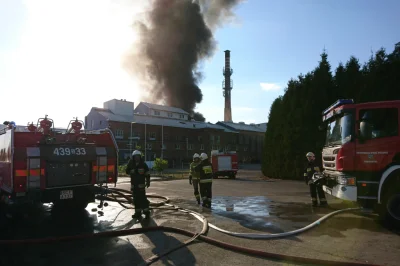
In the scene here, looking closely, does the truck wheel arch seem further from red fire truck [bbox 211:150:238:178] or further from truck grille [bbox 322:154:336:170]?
red fire truck [bbox 211:150:238:178]

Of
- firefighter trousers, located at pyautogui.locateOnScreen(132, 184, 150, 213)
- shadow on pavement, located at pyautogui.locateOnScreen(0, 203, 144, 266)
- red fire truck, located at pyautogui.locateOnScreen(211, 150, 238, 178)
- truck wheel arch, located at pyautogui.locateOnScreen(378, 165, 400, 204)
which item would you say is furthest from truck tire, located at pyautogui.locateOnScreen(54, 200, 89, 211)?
red fire truck, located at pyautogui.locateOnScreen(211, 150, 238, 178)

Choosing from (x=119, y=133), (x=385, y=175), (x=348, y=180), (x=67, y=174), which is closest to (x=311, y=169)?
(x=348, y=180)

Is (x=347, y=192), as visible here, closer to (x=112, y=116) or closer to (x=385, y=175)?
(x=385, y=175)

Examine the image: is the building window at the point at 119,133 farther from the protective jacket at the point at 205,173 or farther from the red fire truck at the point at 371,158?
the red fire truck at the point at 371,158

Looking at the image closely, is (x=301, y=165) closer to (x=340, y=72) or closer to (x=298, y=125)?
(x=298, y=125)

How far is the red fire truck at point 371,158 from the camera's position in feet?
21.7

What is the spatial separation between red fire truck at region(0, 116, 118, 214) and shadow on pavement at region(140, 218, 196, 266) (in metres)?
2.64

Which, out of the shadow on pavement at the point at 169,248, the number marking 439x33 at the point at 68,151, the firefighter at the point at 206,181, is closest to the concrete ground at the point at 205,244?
the shadow on pavement at the point at 169,248

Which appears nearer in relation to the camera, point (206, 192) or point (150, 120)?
point (206, 192)

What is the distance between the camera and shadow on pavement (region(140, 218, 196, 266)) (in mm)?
4656

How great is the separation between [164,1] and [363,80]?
6967 centimetres

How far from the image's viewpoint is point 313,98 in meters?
20.6

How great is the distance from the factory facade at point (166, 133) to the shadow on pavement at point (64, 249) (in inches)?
1519

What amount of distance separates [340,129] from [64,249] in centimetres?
619
